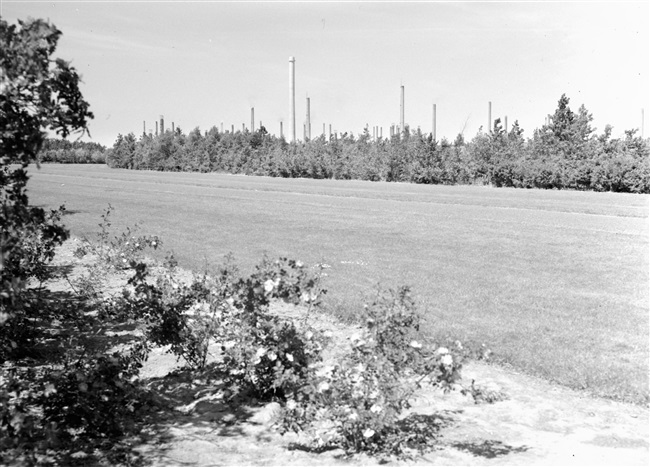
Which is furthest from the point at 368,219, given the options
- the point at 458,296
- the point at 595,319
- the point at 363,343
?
the point at 363,343

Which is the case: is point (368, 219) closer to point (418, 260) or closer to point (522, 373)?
point (418, 260)

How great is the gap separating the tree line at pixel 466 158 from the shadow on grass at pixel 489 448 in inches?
1295

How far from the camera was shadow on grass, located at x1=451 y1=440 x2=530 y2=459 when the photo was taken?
425 cm

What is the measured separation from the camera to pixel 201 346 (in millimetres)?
5699

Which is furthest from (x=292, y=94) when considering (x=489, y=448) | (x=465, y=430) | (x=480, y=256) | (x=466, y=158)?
(x=489, y=448)

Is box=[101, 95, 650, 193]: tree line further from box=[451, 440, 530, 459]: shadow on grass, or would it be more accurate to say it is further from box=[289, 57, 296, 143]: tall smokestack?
box=[451, 440, 530, 459]: shadow on grass

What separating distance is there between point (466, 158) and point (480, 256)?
32.7 m

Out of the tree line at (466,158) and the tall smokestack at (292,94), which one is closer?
the tree line at (466,158)

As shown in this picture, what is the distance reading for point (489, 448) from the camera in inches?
171

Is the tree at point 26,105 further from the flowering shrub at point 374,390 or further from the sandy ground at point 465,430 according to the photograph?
the flowering shrub at point 374,390

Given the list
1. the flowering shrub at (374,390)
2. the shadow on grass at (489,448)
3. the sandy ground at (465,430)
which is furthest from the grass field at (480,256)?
the flowering shrub at (374,390)

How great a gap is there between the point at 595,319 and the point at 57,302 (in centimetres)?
641

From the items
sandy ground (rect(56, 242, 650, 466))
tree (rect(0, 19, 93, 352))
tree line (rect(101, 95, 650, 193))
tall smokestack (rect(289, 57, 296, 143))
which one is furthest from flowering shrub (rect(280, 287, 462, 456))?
tall smokestack (rect(289, 57, 296, 143))

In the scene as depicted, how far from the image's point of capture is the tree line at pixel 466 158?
119 ft
